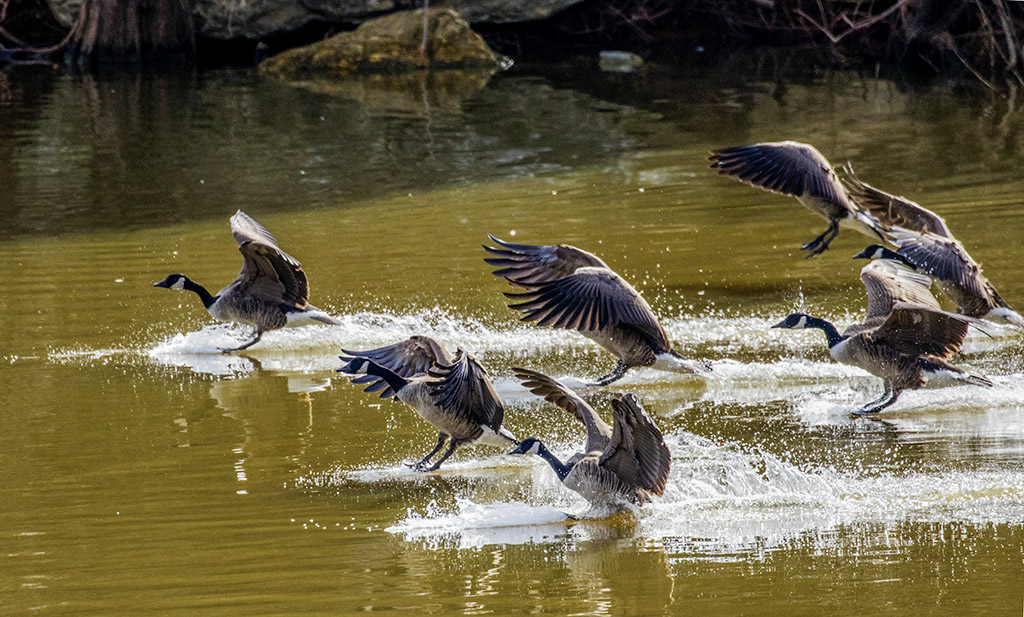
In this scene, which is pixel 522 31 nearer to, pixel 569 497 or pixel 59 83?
pixel 59 83

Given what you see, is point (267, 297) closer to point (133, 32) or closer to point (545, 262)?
point (545, 262)

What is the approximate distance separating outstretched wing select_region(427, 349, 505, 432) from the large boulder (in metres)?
18.7

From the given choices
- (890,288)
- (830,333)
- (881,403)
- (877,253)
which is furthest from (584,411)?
(877,253)

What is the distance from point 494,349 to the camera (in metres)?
8.34

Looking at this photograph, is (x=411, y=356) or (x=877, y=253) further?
(x=877, y=253)

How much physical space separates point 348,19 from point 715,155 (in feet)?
55.1

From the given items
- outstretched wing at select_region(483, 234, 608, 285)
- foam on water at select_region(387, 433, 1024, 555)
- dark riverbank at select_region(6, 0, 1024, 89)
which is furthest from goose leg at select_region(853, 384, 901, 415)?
dark riverbank at select_region(6, 0, 1024, 89)

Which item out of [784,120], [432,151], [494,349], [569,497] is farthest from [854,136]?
[569,497]

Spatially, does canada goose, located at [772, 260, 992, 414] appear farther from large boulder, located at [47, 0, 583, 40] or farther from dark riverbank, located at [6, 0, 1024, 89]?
large boulder, located at [47, 0, 583, 40]

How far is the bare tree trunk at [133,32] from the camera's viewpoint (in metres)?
23.3

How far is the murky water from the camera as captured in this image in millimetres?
4977

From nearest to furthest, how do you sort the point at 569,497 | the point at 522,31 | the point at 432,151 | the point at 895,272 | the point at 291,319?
the point at 569,497
the point at 895,272
the point at 291,319
the point at 432,151
the point at 522,31

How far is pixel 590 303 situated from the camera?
6840 mm

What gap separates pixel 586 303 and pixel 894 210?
2.98 meters
